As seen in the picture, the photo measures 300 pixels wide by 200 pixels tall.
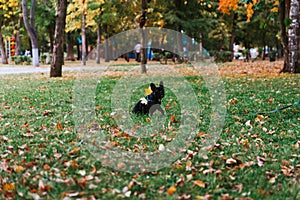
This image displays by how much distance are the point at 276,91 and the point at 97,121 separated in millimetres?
5373

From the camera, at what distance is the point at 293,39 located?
604 inches

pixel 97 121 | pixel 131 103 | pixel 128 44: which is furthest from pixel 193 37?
pixel 97 121

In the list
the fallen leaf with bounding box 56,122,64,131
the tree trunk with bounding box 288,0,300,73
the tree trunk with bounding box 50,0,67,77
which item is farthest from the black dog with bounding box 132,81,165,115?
the tree trunk with bounding box 50,0,67,77

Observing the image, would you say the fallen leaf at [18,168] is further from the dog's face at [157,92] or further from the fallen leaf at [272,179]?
the dog's face at [157,92]

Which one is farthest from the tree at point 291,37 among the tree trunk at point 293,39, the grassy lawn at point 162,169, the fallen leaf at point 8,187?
the fallen leaf at point 8,187

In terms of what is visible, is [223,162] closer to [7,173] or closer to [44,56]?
[7,173]

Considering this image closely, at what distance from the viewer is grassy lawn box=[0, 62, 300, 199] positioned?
3504mm

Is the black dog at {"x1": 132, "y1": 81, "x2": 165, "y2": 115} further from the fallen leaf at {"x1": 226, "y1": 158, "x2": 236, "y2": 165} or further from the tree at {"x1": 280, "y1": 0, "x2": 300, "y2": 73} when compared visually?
the tree at {"x1": 280, "y1": 0, "x2": 300, "y2": 73}

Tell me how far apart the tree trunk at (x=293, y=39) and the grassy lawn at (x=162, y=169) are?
8394 mm

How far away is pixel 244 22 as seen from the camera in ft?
121

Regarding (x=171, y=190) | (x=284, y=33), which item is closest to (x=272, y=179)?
(x=171, y=190)

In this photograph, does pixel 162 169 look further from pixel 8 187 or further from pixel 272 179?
pixel 8 187

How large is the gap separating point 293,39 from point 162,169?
12.8 meters

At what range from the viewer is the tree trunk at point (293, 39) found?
14.8 meters
